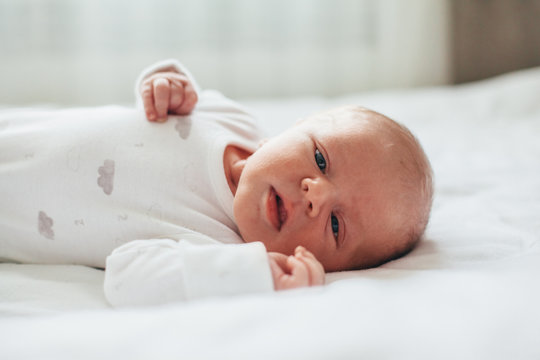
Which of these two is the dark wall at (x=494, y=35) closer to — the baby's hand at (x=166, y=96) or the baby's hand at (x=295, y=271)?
the baby's hand at (x=166, y=96)

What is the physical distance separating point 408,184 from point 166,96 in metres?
0.49

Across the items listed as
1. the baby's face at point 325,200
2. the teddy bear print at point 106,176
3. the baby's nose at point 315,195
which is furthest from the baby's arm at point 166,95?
the baby's nose at point 315,195

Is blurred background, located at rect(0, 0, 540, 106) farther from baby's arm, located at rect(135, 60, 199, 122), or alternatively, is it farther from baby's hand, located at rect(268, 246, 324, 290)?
baby's hand, located at rect(268, 246, 324, 290)

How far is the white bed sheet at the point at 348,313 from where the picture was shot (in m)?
0.46

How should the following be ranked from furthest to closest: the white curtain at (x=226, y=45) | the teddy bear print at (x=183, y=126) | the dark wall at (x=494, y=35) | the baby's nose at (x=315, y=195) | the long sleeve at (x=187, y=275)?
the dark wall at (x=494, y=35)
the white curtain at (x=226, y=45)
the teddy bear print at (x=183, y=126)
the baby's nose at (x=315, y=195)
the long sleeve at (x=187, y=275)

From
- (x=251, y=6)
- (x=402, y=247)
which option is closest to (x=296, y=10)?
(x=251, y=6)

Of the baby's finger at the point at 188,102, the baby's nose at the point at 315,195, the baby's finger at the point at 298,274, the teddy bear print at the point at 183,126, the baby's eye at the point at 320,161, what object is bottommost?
the baby's finger at the point at 298,274

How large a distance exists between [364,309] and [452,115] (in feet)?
5.12

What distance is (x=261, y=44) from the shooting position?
2469 mm

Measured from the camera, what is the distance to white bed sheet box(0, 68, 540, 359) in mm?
456

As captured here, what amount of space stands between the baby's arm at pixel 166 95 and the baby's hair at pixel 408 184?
1.17 ft

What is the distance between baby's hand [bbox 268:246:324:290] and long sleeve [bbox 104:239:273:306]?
0.07 ft

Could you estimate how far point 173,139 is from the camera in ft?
3.16

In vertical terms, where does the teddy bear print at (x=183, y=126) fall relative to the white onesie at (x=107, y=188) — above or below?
above
